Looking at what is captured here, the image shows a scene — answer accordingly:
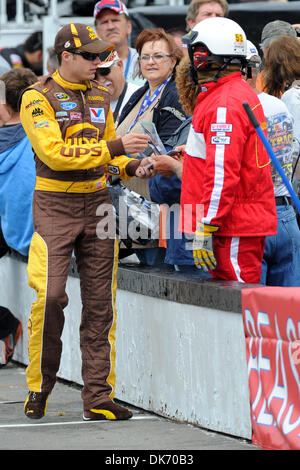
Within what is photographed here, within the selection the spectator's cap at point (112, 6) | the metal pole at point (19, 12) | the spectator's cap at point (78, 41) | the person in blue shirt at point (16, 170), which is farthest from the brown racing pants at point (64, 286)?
the metal pole at point (19, 12)

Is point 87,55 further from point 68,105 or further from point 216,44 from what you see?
point 216,44

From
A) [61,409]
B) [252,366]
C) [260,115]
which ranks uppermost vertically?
[260,115]

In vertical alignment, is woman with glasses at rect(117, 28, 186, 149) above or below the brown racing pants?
above

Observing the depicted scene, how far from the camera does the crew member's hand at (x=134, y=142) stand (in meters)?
6.45

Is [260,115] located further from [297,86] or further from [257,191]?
[297,86]

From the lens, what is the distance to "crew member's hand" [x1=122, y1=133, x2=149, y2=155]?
645cm

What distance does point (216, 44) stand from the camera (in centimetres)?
593

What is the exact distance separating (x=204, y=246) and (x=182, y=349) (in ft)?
2.66

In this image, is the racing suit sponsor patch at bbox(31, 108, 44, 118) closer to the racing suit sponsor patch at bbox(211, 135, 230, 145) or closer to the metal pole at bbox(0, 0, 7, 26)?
the racing suit sponsor patch at bbox(211, 135, 230, 145)

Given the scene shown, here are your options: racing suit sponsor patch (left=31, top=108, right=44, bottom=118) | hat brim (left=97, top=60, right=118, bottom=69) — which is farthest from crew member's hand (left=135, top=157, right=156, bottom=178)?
Answer: hat brim (left=97, top=60, right=118, bottom=69)

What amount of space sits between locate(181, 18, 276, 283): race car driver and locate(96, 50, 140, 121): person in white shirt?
84.5 inches
